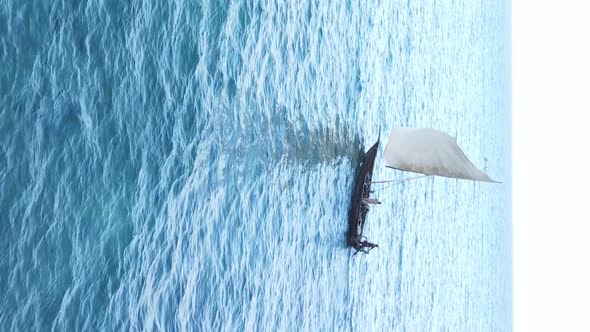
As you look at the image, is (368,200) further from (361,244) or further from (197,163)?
(197,163)

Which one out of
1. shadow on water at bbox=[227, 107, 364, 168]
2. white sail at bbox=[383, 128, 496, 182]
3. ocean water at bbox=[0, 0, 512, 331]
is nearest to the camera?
ocean water at bbox=[0, 0, 512, 331]

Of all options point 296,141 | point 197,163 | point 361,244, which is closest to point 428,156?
point 361,244

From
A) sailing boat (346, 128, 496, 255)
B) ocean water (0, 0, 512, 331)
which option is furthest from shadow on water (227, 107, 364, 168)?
sailing boat (346, 128, 496, 255)

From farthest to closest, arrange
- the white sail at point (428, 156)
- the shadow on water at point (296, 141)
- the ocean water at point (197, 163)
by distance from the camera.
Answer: the white sail at point (428, 156) < the shadow on water at point (296, 141) < the ocean water at point (197, 163)

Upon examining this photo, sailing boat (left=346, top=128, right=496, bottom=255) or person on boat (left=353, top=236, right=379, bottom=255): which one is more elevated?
sailing boat (left=346, top=128, right=496, bottom=255)

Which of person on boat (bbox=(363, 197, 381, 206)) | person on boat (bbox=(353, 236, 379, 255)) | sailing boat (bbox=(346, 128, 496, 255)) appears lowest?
person on boat (bbox=(353, 236, 379, 255))

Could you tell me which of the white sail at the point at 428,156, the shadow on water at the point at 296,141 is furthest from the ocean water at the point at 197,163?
the white sail at the point at 428,156

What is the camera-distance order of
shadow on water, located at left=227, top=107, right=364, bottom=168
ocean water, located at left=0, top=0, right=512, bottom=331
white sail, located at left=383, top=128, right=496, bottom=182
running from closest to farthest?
ocean water, located at left=0, top=0, right=512, bottom=331
shadow on water, located at left=227, top=107, right=364, bottom=168
white sail, located at left=383, top=128, right=496, bottom=182

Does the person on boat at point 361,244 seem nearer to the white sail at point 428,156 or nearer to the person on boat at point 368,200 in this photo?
the person on boat at point 368,200

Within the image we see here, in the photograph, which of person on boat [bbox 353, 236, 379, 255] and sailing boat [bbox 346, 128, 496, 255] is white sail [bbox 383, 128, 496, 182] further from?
person on boat [bbox 353, 236, 379, 255]
